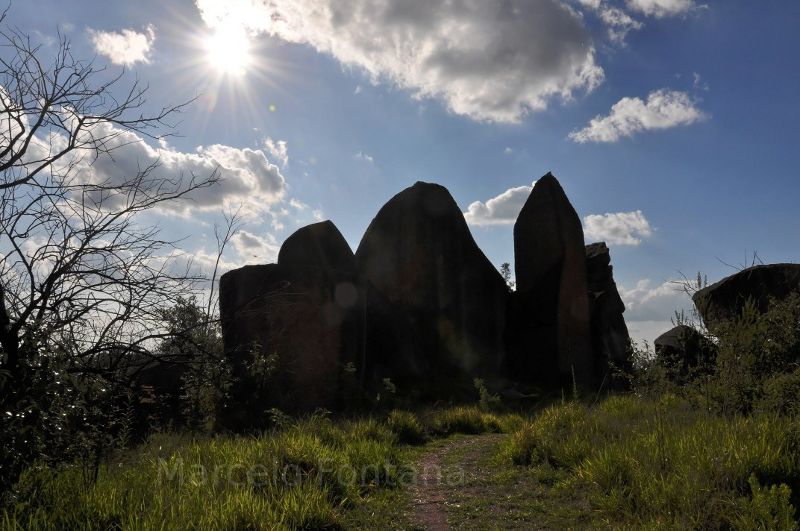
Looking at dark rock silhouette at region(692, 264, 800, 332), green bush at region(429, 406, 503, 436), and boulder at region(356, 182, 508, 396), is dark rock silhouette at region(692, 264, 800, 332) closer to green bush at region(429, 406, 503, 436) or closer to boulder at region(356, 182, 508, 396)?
green bush at region(429, 406, 503, 436)

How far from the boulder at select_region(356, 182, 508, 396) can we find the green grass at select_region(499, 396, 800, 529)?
11231mm

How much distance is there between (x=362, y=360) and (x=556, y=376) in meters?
7.20

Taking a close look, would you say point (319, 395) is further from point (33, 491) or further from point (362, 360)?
point (33, 491)

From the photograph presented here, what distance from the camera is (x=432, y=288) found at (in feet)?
66.5

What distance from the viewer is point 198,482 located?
19.2ft

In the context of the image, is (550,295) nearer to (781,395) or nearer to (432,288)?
(432,288)

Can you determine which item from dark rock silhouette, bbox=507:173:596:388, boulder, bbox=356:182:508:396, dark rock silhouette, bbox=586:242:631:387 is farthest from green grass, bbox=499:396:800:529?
dark rock silhouette, bbox=586:242:631:387

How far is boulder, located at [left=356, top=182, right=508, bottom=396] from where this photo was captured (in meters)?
19.4

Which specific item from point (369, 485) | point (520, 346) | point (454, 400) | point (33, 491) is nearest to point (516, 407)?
point (454, 400)

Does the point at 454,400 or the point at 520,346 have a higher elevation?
the point at 520,346

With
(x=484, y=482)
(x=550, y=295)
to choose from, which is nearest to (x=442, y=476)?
(x=484, y=482)

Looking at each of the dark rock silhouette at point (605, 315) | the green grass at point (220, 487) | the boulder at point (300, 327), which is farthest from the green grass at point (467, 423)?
the dark rock silhouette at point (605, 315)

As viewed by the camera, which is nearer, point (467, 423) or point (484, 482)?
point (484, 482)

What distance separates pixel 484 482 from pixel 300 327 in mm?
8537
